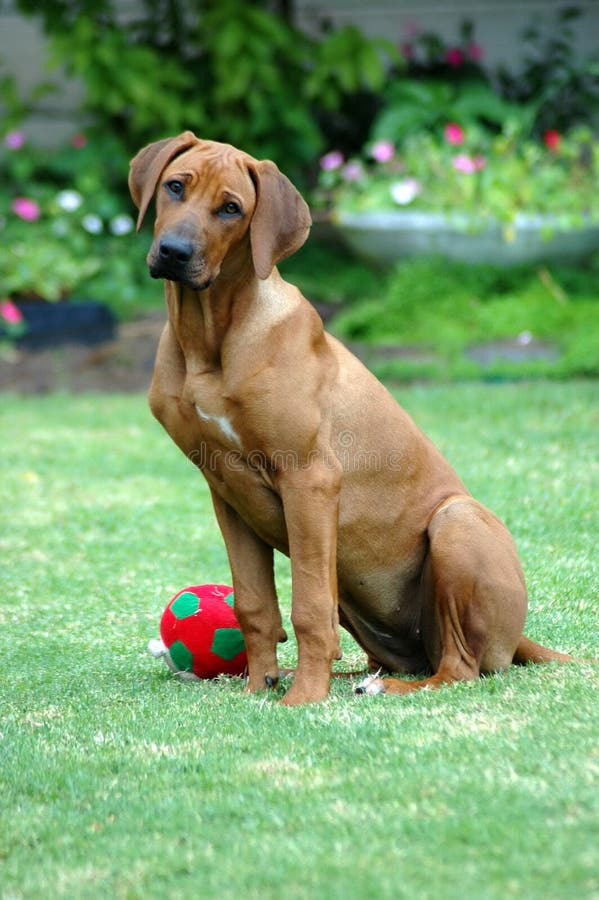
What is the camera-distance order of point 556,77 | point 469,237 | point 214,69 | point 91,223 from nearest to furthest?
1. point 469,237
2. point 91,223
3. point 214,69
4. point 556,77

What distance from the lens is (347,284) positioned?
1288 centimetres

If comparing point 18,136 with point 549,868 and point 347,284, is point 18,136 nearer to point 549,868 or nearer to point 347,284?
point 347,284

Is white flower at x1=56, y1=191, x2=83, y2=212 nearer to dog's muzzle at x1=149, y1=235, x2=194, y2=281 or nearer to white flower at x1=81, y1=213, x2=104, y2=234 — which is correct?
white flower at x1=81, y1=213, x2=104, y2=234

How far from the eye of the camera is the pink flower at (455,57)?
45.0 feet

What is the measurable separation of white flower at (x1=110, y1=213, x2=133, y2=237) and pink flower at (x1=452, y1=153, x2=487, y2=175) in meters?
3.27

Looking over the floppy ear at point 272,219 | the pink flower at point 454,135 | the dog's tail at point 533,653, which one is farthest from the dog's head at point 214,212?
the pink flower at point 454,135

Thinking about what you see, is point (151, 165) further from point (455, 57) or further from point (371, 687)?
point (455, 57)

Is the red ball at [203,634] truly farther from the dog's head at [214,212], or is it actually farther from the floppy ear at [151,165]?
the floppy ear at [151,165]

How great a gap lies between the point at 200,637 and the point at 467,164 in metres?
7.57

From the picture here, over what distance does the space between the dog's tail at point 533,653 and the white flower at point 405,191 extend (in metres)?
7.57

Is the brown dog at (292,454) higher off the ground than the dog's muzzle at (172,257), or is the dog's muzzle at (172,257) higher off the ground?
the dog's muzzle at (172,257)

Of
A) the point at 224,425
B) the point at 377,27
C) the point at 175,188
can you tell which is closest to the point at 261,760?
the point at 224,425

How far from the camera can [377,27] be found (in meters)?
14.1

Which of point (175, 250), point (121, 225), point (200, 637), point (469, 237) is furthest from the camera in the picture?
point (121, 225)
